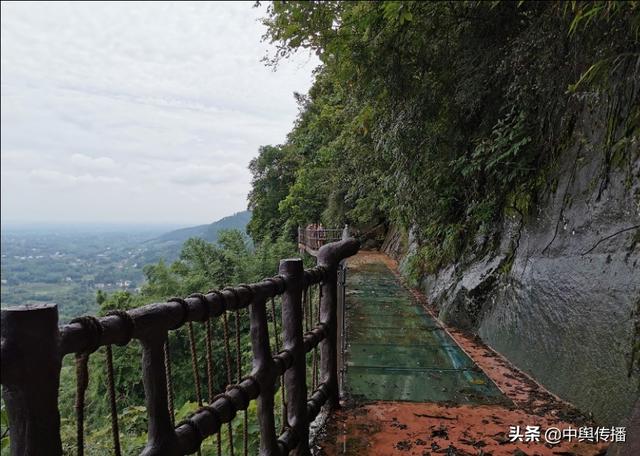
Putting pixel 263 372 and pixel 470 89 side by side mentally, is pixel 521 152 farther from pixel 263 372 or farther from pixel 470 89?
pixel 263 372

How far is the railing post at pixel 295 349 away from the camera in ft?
7.31

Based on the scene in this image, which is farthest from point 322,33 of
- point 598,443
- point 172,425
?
point 598,443

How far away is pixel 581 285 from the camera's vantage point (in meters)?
2.98

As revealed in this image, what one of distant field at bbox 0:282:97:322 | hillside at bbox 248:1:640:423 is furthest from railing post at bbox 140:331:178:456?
distant field at bbox 0:282:97:322

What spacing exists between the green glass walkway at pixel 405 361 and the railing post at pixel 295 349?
3.22ft

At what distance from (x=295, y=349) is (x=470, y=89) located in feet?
9.81

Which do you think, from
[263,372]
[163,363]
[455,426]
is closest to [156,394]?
[163,363]

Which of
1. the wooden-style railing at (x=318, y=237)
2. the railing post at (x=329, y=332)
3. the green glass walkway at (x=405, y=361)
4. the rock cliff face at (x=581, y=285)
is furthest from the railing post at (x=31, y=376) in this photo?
the wooden-style railing at (x=318, y=237)

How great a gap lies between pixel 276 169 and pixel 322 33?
2005 cm

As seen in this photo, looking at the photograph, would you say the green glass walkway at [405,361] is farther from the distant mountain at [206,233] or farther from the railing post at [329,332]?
the distant mountain at [206,233]

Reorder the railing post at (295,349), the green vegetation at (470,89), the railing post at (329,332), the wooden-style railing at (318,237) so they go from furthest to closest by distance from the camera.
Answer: the wooden-style railing at (318,237) → the railing post at (329,332) → the green vegetation at (470,89) → the railing post at (295,349)

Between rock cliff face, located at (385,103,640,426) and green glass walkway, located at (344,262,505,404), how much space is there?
0.50 m

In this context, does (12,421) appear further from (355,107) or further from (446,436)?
(355,107)

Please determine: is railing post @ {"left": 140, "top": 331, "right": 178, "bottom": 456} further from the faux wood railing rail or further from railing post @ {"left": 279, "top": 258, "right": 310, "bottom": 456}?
railing post @ {"left": 279, "top": 258, "right": 310, "bottom": 456}
